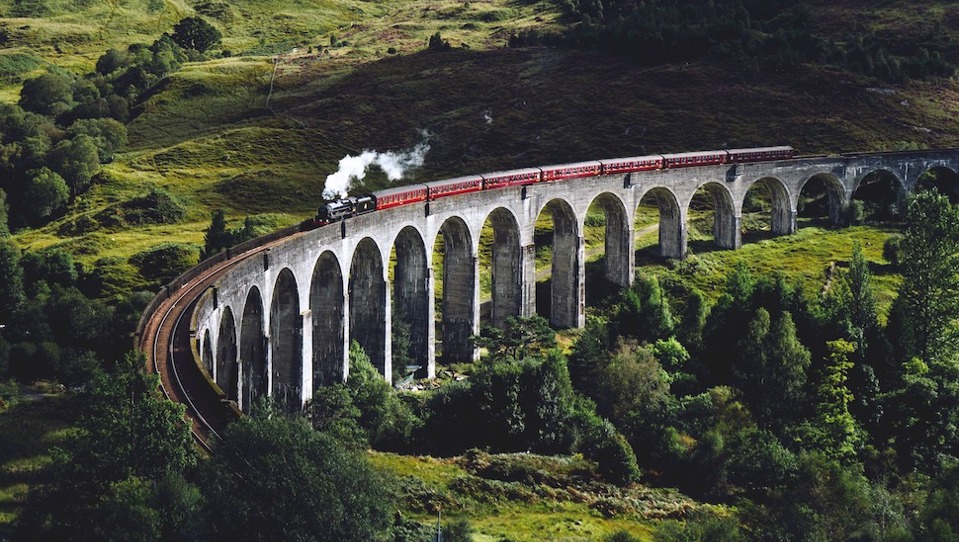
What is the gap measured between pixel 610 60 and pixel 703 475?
105 m

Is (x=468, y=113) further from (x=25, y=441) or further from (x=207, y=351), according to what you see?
(x=25, y=441)

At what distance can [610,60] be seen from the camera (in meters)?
158

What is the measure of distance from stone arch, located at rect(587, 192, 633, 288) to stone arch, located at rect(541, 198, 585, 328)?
463 cm

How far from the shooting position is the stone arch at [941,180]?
11256 cm

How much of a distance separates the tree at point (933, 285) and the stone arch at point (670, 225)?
76.1 feet

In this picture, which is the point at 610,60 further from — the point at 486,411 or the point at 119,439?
the point at 119,439

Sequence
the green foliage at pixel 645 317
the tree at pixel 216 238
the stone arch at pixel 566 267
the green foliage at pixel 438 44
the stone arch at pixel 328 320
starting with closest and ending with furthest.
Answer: the stone arch at pixel 328 320 → the green foliage at pixel 645 317 → the stone arch at pixel 566 267 → the tree at pixel 216 238 → the green foliage at pixel 438 44

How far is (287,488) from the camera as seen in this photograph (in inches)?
1548

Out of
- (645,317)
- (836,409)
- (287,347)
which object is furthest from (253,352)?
(836,409)

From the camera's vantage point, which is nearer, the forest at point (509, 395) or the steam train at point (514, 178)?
the forest at point (509, 395)

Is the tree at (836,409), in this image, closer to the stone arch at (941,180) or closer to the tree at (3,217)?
the stone arch at (941,180)

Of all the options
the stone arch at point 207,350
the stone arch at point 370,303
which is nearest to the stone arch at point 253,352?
the stone arch at point 207,350

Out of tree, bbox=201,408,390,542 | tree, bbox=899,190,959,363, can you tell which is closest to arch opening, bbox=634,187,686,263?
tree, bbox=899,190,959,363

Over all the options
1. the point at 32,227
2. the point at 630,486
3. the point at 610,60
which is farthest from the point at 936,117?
the point at 32,227
